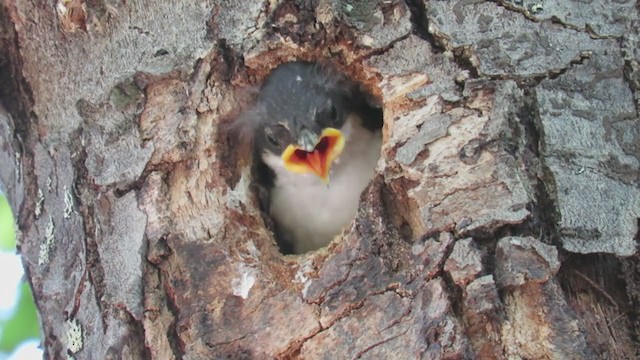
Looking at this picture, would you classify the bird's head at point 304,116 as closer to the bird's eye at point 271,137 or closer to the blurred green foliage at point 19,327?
the bird's eye at point 271,137

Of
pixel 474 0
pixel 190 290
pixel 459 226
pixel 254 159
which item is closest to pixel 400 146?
pixel 459 226

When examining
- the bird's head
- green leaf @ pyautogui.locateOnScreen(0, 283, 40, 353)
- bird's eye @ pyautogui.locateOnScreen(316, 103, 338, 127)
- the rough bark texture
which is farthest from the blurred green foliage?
bird's eye @ pyautogui.locateOnScreen(316, 103, 338, 127)

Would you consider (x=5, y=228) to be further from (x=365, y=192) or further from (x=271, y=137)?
(x=365, y=192)

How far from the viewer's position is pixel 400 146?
1757mm

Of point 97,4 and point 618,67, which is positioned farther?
point 97,4

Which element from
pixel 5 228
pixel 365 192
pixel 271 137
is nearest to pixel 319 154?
pixel 271 137

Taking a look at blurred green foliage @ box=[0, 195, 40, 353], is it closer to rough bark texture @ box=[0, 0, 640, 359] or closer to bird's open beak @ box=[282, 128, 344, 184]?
rough bark texture @ box=[0, 0, 640, 359]

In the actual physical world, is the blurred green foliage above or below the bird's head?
below

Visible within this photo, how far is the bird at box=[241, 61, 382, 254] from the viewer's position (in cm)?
228

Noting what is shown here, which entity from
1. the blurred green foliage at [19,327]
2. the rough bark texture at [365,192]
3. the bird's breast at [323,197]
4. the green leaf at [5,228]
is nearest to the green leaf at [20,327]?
the blurred green foliage at [19,327]

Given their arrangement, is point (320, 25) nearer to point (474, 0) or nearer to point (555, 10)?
point (474, 0)

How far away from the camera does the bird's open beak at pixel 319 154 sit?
7.57 feet

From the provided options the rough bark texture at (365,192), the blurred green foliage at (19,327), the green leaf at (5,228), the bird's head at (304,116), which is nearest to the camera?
the rough bark texture at (365,192)

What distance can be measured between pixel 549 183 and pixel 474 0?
1.50ft
